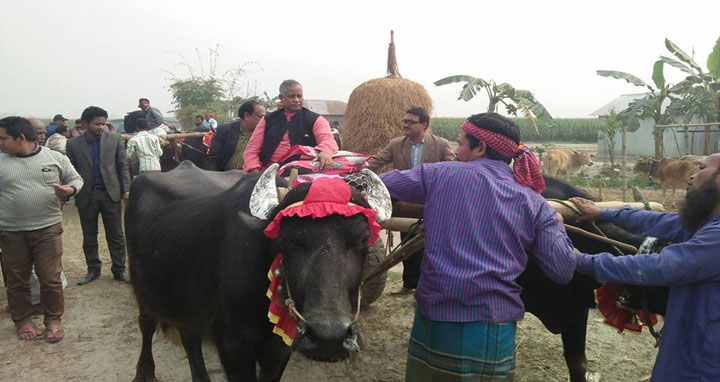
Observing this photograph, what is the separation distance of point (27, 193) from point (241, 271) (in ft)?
11.1

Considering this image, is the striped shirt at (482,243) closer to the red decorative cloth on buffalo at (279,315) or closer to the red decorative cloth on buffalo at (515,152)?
the red decorative cloth on buffalo at (515,152)

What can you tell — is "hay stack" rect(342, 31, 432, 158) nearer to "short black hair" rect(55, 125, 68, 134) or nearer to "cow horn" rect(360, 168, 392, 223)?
"cow horn" rect(360, 168, 392, 223)

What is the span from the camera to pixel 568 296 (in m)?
3.22

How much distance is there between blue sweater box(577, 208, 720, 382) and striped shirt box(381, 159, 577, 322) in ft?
0.71

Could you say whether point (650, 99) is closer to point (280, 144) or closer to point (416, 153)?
point (416, 153)

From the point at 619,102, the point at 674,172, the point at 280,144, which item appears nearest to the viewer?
the point at 280,144

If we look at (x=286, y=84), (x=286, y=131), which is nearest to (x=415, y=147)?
(x=286, y=131)

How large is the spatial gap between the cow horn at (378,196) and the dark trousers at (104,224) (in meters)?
5.20

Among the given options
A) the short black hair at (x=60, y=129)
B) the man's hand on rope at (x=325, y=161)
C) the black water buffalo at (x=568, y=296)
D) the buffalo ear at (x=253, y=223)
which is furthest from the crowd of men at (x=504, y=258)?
the short black hair at (x=60, y=129)

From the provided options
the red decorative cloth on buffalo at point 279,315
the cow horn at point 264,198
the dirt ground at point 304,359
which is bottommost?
the dirt ground at point 304,359

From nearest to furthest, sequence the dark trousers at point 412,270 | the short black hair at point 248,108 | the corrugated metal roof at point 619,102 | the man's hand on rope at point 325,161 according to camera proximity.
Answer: the man's hand on rope at point 325,161 < the dark trousers at point 412,270 < the short black hair at point 248,108 < the corrugated metal roof at point 619,102

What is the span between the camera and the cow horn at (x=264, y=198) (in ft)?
7.66

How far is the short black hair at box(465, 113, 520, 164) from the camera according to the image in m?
2.37

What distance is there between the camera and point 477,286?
219 centimetres
